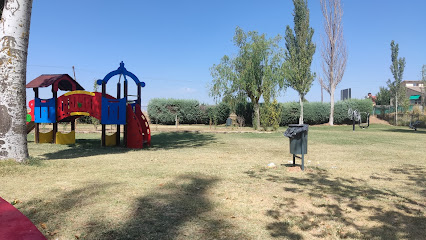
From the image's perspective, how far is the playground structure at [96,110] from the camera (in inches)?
431

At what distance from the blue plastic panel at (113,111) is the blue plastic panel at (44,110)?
8.33 ft

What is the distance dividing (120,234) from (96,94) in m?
9.43

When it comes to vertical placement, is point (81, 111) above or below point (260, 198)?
above

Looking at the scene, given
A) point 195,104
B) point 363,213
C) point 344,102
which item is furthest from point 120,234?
point 344,102

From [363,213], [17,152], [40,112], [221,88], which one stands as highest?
[221,88]

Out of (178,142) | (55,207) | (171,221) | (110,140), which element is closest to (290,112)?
(178,142)

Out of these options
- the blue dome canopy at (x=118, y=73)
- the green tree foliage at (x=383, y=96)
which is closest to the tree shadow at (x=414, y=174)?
the blue dome canopy at (x=118, y=73)

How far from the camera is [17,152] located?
6.25m

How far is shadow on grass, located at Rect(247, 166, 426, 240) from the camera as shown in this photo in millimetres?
3135

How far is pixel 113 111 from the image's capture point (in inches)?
430

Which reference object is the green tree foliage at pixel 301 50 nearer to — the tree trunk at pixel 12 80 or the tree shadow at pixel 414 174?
the tree shadow at pixel 414 174

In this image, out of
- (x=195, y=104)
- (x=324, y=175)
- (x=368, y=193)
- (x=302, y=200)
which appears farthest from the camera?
(x=195, y=104)

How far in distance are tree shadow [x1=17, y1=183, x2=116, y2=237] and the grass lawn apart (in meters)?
0.01

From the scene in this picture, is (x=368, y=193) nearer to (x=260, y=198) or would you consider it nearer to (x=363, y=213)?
(x=363, y=213)
